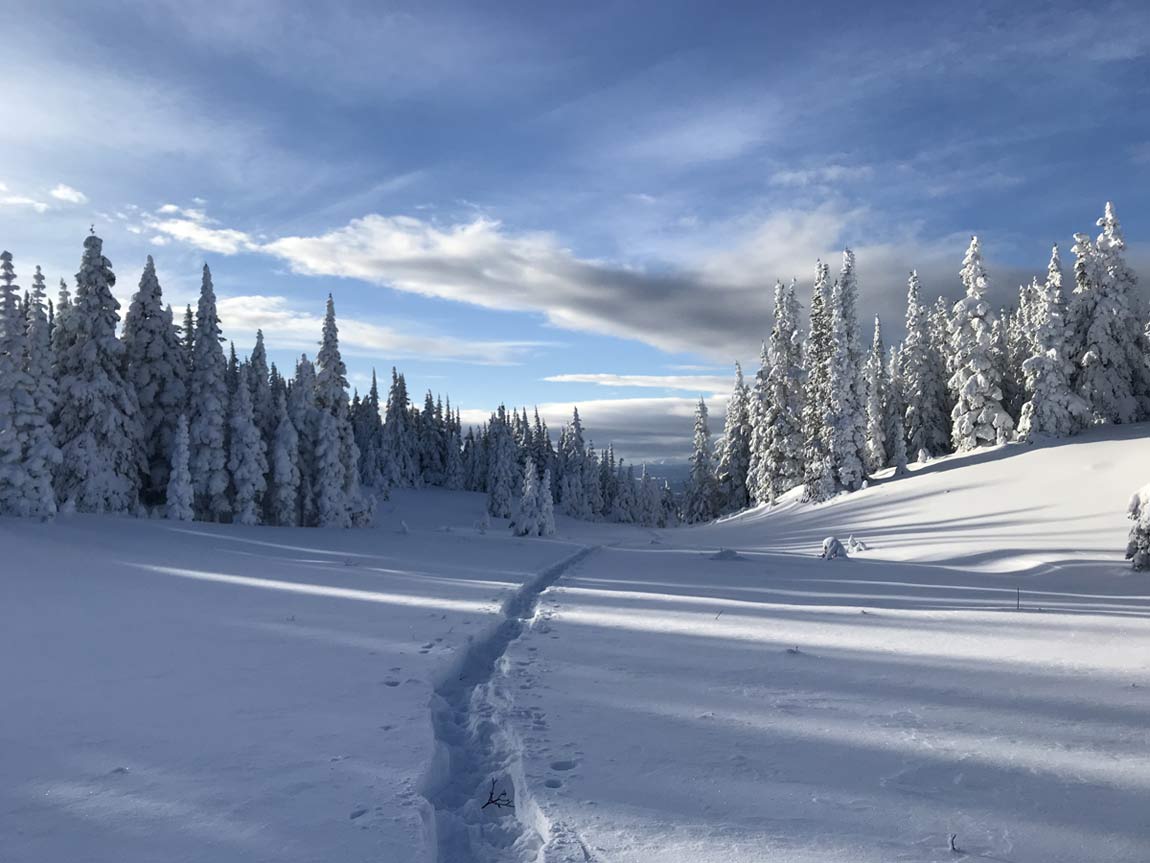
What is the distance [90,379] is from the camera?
3484 centimetres

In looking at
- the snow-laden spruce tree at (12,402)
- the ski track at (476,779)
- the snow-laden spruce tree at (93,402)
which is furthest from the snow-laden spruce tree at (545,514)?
the ski track at (476,779)

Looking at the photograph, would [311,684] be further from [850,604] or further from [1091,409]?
[1091,409]

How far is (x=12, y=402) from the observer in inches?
1070

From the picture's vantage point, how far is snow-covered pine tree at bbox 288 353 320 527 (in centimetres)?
4591

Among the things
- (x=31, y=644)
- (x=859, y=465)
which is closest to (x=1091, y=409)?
(x=859, y=465)

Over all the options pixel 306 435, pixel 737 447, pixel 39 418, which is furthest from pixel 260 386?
pixel 737 447

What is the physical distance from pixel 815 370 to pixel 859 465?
8.99m

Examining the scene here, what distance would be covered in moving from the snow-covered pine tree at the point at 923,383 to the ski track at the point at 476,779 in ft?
187

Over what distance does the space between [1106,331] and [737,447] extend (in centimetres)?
3324

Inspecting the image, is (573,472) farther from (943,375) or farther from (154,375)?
(154,375)

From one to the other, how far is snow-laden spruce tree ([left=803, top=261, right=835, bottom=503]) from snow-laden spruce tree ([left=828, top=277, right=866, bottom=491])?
686 millimetres

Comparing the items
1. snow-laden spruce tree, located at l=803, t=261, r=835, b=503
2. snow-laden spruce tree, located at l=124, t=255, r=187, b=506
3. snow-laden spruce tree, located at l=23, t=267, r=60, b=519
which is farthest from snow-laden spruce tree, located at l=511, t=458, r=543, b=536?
snow-laden spruce tree, located at l=23, t=267, r=60, b=519

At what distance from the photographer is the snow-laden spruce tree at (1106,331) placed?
137 ft

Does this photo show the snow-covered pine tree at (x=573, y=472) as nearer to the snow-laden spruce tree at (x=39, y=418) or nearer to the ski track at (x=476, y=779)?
the snow-laden spruce tree at (x=39, y=418)
